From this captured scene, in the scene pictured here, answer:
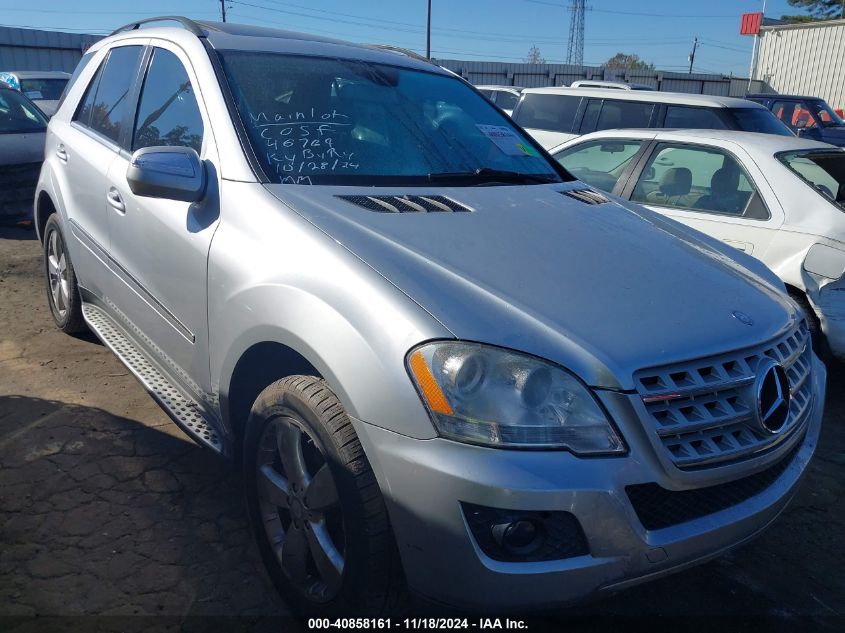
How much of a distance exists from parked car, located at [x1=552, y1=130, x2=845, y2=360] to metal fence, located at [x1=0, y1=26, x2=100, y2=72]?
2115 centimetres

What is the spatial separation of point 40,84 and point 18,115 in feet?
24.3

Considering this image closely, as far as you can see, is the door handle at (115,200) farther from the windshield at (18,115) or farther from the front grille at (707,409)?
the windshield at (18,115)

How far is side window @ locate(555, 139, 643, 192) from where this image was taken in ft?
18.4

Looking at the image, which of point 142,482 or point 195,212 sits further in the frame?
point 142,482

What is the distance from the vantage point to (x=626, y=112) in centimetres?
858

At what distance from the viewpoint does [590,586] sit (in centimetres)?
184

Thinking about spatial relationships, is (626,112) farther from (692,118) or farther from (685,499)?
(685,499)

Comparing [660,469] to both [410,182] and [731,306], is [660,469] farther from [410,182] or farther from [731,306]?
[410,182]

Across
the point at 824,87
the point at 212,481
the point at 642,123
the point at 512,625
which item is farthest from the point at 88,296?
the point at 824,87

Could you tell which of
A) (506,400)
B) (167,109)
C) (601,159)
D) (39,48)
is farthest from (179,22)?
(39,48)

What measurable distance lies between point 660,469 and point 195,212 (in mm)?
1819

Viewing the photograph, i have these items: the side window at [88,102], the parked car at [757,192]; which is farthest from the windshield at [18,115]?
the parked car at [757,192]

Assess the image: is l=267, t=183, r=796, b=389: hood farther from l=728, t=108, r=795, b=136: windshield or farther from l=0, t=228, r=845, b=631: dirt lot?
l=728, t=108, r=795, b=136: windshield

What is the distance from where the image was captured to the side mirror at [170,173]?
2.59m
